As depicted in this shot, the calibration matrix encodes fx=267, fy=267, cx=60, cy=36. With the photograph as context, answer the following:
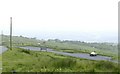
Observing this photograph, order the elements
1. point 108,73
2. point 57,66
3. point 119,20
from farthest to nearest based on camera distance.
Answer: point 57,66, point 108,73, point 119,20

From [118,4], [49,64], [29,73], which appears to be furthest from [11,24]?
[118,4]

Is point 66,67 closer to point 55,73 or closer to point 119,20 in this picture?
point 55,73

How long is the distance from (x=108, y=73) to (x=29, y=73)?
632cm

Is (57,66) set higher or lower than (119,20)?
lower

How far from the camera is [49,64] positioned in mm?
25531

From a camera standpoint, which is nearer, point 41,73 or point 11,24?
point 41,73

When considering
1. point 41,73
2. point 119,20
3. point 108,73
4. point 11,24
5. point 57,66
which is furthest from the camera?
point 11,24

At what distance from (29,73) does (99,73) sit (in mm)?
5333

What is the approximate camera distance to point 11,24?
55.5m

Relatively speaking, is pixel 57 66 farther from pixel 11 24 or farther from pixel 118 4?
pixel 11 24

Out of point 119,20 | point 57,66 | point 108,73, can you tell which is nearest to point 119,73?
point 108,73

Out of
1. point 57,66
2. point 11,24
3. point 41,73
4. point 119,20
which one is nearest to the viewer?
point 119,20

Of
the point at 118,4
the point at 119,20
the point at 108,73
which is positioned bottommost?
the point at 108,73

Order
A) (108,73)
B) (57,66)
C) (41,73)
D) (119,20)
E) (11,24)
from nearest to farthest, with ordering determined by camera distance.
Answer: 1. (119,20)
2. (41,73)
3. (108,73)
4. (57,66)
5. (11,24)
